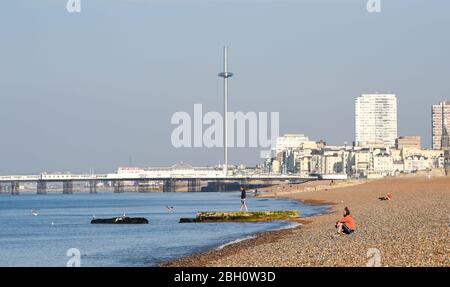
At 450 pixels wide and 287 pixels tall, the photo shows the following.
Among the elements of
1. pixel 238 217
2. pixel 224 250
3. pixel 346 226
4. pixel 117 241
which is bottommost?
pixel 117 241

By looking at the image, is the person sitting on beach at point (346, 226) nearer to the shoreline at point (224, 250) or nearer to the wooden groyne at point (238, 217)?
the shoreline at point (224, 250)

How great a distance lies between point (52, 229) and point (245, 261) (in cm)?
2612

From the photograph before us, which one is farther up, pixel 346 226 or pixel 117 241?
pixel 346 226

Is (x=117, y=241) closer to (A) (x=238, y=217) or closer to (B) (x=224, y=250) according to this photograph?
(B) (x=224, y=250)

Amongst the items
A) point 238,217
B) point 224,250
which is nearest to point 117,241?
point 224,250

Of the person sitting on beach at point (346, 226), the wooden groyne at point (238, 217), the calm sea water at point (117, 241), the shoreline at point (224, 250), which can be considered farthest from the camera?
the wooden groyne at point (238, 217)

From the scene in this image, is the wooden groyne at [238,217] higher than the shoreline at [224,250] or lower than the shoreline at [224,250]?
lower

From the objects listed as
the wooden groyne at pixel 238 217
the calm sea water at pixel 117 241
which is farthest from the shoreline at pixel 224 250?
the wooden groyne at pixel 238 217

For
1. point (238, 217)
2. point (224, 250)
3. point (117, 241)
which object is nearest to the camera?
point (224, 250)

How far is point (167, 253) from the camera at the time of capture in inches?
1091

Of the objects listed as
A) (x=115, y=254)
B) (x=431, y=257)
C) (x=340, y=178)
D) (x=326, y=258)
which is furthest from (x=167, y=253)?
(x=340, y=178)

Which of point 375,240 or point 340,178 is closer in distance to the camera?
point 375,240

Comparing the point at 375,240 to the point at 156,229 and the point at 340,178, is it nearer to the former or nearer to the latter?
the point at 156,229
